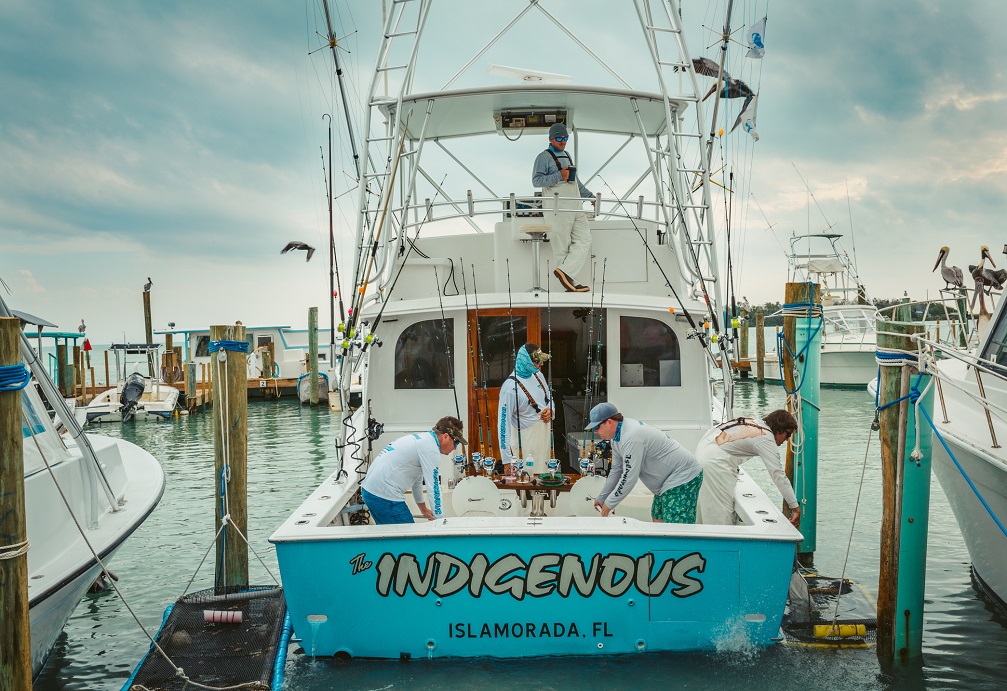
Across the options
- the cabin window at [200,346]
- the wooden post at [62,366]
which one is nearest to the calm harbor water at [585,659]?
the wooden post at [62,366]

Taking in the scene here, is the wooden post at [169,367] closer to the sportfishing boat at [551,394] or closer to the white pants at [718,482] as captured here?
the sportfishing boat at [551,394]

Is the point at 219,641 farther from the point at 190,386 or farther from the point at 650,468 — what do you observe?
the point at 190,386

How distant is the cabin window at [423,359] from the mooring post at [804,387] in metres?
3.39

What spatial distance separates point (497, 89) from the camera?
8.00 metres

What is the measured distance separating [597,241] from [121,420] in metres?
20.1

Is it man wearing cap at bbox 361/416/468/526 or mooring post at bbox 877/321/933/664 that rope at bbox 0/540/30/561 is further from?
mooring post at bbox 877/321/933/664

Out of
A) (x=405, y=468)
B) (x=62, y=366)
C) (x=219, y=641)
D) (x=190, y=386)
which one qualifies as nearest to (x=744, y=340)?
(x=190, y=386)

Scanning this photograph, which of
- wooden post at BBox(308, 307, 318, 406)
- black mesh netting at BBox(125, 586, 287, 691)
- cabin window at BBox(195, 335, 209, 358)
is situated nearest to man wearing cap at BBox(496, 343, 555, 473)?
black mesh netting at BBox(125, 586, 287, 691)

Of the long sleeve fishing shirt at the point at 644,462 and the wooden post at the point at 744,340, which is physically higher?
the wooden post at the point at 744,340

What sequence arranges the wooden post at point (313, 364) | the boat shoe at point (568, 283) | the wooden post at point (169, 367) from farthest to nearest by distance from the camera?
1. the wooden post at point (169, 367)
2. the wooden post at point (313, 364)
3. the boat shoe at point (568, 283)

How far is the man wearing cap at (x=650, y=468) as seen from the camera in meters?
5.81

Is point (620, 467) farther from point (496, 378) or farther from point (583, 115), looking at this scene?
point (583, 115)

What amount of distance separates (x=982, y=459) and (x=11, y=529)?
6.21 meters

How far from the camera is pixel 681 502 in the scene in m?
5.97
